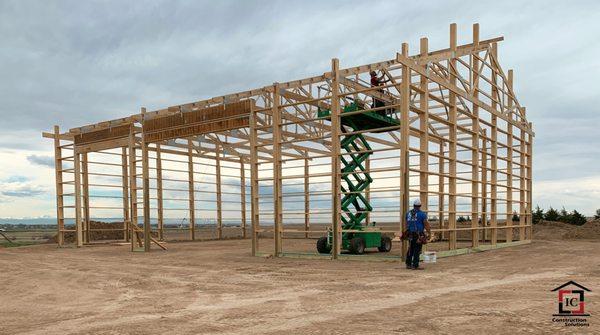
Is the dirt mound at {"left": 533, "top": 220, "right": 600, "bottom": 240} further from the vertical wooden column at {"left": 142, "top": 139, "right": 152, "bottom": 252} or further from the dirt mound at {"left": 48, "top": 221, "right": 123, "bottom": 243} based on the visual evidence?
the dirt mound at {"left": 48, "top": 221, "right": 123, "bottom": 243}

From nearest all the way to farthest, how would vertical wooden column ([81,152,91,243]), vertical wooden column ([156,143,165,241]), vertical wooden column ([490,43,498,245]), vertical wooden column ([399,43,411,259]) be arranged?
vertical wooden column ([399,43,411,259])
vertical wooden column ([490,43,498,245])
vertical wooden column ([81,152,91,243])
vertical wooden column ([156,143,165,241])

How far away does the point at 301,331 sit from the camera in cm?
630

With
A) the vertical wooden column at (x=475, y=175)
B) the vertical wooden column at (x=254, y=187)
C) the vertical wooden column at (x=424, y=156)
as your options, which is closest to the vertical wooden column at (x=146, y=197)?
the vertical wooden column at (x=254, y=187)

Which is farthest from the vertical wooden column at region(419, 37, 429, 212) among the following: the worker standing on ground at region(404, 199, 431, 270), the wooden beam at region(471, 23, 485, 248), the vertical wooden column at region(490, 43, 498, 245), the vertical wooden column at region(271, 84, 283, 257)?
the vertical wooden column at region(490, 43, 498, 245)

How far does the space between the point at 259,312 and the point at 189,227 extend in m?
22.1

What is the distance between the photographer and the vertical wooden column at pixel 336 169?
15.1 m

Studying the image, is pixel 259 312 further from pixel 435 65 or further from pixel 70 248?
pixel 70 248

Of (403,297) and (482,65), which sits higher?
(482,65)

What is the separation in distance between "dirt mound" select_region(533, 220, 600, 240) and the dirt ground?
15310 millimetres

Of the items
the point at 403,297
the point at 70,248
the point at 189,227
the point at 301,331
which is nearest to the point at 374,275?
the point at 403,297

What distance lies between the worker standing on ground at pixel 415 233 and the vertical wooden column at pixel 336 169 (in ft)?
9.03

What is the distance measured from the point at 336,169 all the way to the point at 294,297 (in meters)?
6.91

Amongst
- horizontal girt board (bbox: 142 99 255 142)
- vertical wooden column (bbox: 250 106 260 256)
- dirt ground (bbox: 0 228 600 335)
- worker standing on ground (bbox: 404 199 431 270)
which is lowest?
dirt ground (bbox: 0 228 600 335)

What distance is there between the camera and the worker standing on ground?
40.6ft
